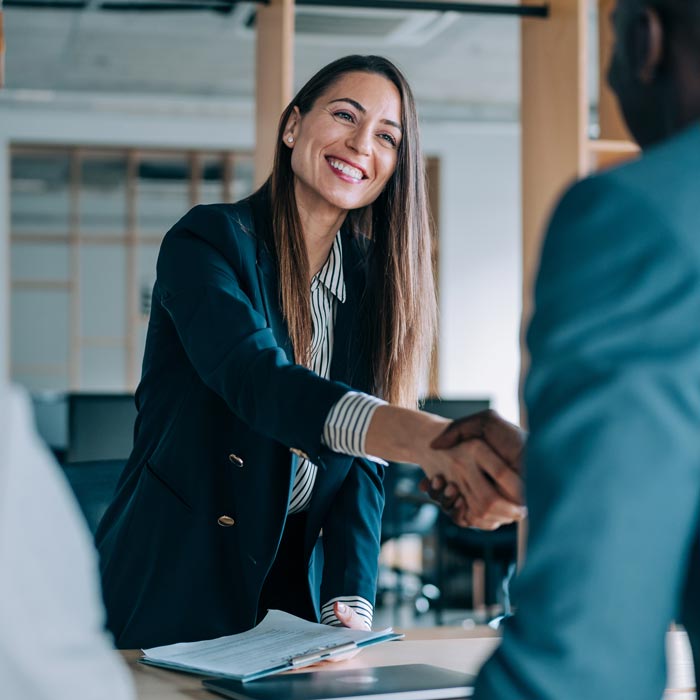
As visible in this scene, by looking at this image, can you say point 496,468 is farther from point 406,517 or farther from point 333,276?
point 406,517

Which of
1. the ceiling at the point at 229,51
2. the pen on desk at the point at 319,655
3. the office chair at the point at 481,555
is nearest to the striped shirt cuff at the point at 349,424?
the pen on desk at the point at 319,655

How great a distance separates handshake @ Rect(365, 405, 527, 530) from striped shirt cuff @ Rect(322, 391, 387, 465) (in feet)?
0.03

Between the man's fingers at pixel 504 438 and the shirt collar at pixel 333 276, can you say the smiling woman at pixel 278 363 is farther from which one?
the man's fingers at pixel 504 438

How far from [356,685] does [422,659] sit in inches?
8.9

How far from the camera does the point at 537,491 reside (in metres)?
0.61

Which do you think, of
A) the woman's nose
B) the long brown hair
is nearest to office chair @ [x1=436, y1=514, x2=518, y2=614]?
the long brown hair

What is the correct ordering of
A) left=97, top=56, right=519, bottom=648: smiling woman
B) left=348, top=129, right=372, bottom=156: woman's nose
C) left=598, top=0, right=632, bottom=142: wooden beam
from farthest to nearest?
1. left=598, top=0, right=632, bottom=142: wooden beam
2. left=348, top=129, right=372, bottom=156: woman's nose
3. left=97, top=56, right=519, bottom=648: smiling woman

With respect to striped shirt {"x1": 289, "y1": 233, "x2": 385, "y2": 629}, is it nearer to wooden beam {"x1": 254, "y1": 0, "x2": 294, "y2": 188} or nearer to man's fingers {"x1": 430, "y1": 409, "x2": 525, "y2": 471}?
man's fingers {"x1": 430, "y1": 409, "x2": 525, "y2": 471}

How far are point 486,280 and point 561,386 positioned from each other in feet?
32.4

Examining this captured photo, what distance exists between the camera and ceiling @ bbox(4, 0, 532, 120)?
7.06 meters

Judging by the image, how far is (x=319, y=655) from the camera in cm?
126

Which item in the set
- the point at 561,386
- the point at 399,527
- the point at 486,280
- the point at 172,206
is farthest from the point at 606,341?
the point at 172,206

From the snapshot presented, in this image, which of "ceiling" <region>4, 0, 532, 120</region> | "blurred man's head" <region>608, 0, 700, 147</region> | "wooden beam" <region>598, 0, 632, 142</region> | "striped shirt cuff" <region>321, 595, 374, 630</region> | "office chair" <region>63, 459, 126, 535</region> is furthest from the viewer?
"ceiling" <region>4, 0, 532, 120</region>

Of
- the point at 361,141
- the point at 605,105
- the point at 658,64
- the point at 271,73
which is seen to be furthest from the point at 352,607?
the point at 605,105
